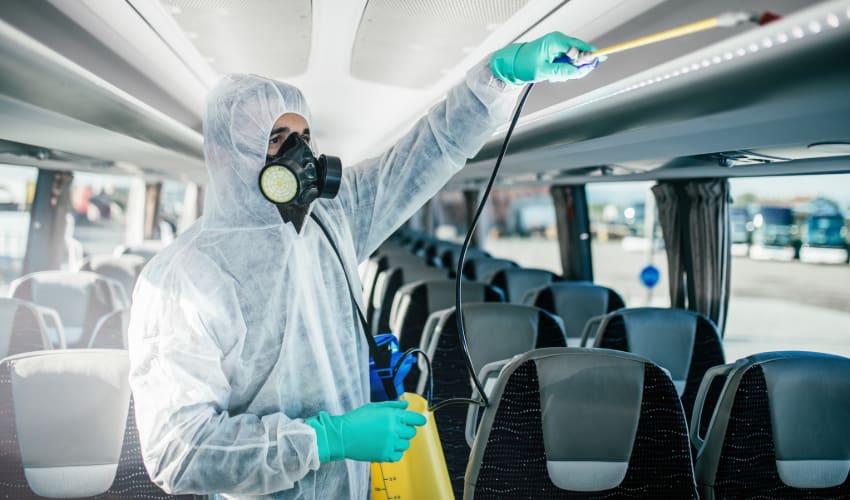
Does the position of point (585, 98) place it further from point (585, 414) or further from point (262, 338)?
point (262, 338)

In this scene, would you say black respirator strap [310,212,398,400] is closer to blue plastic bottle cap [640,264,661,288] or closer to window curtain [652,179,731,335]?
window curtain [652,179,731,335]

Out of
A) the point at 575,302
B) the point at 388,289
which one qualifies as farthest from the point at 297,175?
the point at 388,289

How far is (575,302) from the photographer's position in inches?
173

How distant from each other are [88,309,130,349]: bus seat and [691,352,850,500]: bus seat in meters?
3.07

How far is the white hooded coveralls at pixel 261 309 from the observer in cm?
130

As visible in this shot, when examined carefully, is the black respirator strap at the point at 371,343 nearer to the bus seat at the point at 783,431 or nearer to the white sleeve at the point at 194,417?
the white sleeve at the point at 194,417

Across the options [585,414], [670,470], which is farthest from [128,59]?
[670,470]

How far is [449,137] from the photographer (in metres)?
1.75

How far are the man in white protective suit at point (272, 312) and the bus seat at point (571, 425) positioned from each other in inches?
12.9

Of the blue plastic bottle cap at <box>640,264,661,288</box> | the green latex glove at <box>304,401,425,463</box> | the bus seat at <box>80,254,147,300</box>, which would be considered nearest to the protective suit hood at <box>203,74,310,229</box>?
the green latex glove at <box>304,401,425,463</box>

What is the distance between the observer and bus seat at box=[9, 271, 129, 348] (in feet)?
15.2

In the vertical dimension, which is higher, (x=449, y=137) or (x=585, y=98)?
(x=585, y=98)

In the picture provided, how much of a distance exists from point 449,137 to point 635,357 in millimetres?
833

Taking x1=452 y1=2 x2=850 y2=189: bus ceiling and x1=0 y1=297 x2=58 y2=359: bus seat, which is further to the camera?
x1=0 y1=297 x2=58 y2=359: bus seat
